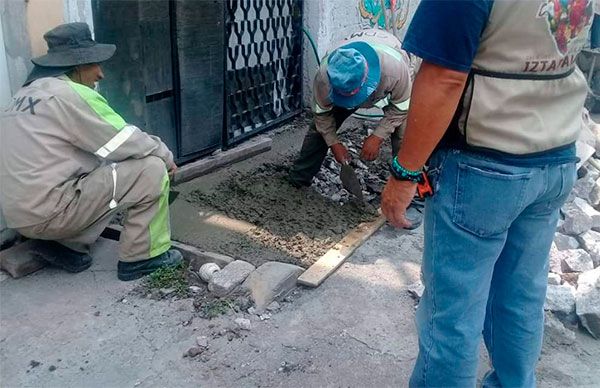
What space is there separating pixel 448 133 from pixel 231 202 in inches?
115

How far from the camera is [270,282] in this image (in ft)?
12.0

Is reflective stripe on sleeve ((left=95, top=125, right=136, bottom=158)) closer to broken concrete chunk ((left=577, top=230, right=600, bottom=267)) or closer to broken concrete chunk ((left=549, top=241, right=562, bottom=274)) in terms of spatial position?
broken concrete chunk ((left=549, top=241, right=562, bottom=274))

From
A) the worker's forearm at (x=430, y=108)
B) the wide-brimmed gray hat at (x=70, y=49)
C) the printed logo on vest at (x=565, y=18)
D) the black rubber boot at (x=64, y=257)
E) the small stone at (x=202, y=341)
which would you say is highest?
the printed logo on vest at (x=565, y=18)

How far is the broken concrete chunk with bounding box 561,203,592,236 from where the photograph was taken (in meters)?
4.74

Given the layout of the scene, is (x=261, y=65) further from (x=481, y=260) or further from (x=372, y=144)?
(x=481, y=260)

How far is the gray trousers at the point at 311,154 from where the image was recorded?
503cm

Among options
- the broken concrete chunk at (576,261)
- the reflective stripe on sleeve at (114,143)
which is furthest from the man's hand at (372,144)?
the reflective stripe on sleeve at (114,143)

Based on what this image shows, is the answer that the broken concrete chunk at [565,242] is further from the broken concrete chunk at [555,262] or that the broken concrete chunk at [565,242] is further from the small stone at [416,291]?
the small stone at [416,291]

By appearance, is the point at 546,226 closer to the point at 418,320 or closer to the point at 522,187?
the point at 522,187

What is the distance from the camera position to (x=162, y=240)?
384 cm

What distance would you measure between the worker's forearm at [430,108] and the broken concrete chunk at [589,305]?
6.49ft

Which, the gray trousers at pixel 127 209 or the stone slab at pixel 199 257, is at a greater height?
the gray trousers at pixel 127 209

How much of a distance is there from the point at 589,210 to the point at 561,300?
169cm

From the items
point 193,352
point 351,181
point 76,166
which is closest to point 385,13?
point 351,181
